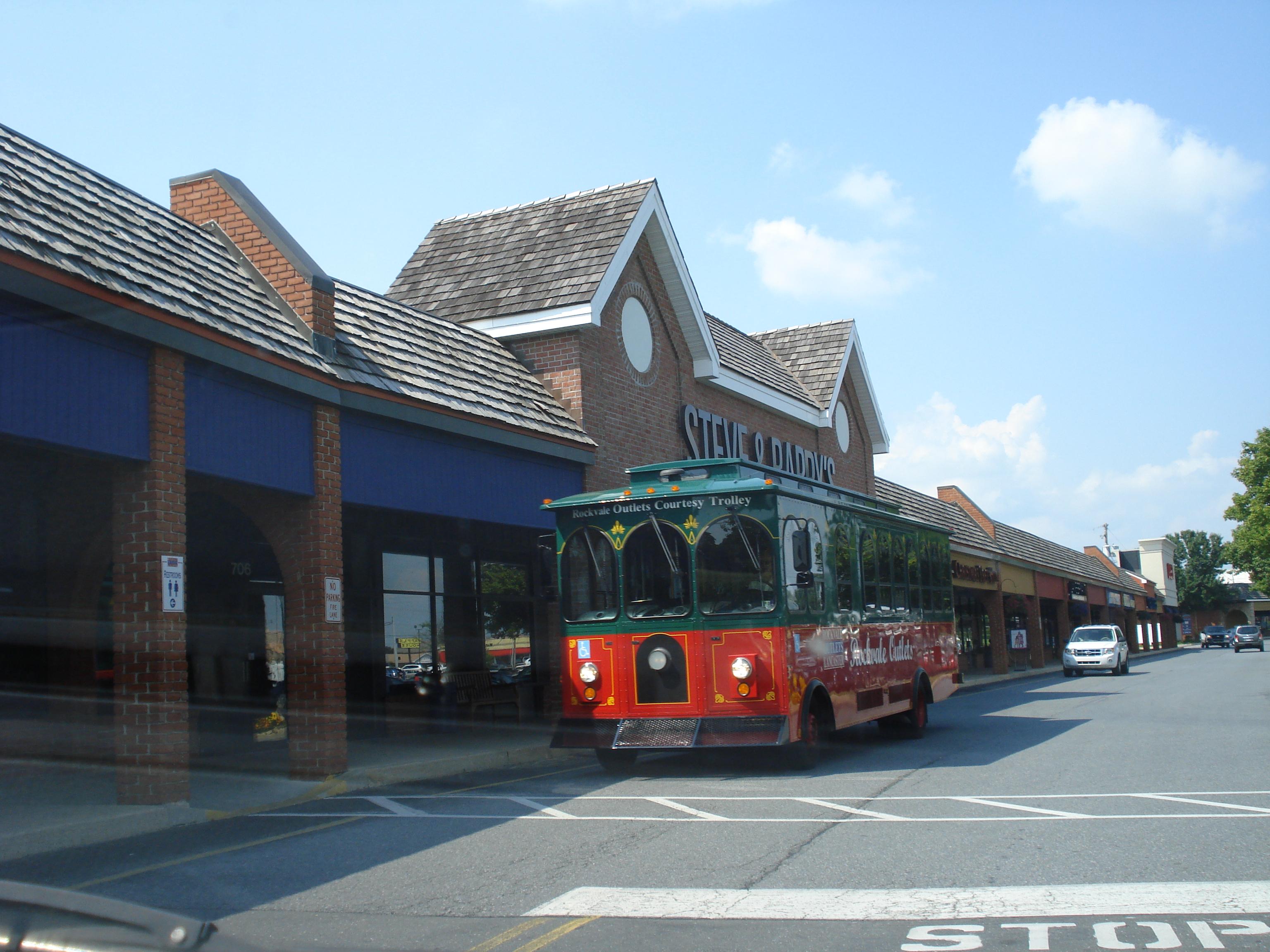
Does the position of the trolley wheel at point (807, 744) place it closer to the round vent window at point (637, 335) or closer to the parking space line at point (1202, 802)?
the parking space line at point (1202, 802)

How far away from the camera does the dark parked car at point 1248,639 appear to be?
68750 millimetres

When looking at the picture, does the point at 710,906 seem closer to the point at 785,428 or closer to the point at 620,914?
the point at 620,914

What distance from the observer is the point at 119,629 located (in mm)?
9992

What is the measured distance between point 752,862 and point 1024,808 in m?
3.00

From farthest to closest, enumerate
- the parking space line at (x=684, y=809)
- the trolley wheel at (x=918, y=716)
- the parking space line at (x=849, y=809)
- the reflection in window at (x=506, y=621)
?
the reflection in window at (x=506, y=621), the trolley wheel at (x=918, y=716), the parking space line at (x=684, y=809), the parking space line at (x=849, y=809)

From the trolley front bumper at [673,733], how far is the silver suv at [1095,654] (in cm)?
2812

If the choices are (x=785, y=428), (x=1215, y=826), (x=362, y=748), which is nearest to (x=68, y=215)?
(x=362, y=748)

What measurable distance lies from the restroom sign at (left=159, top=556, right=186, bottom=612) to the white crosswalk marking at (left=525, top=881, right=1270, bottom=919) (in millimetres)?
4975

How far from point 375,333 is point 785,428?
13566mm

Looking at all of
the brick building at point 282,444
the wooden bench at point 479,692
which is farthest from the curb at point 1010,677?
the brick building at point 282,444

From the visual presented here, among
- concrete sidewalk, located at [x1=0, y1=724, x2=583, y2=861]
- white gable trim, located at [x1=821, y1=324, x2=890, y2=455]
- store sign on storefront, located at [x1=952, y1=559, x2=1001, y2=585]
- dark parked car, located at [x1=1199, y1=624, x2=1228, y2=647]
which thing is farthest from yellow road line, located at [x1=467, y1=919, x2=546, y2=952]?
dark parked car, located at [x1=1199, y1=624, x2=1228, y2=647]

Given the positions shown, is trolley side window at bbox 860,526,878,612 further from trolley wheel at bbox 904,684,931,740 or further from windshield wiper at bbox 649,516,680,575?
windshield wiper at bbox 649,516,680,575

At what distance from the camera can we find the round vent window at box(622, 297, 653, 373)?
20.0 metres

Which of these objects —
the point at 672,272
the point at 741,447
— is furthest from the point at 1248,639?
the point at 672,272
